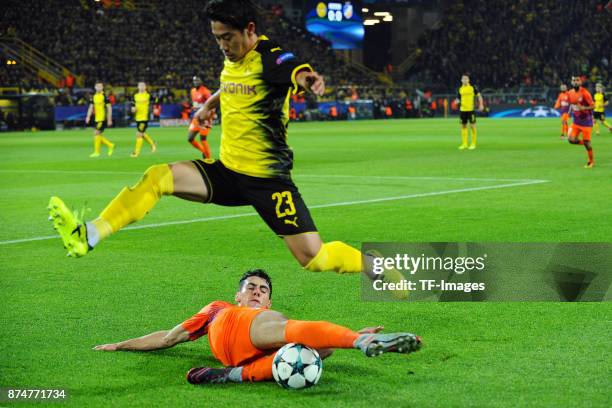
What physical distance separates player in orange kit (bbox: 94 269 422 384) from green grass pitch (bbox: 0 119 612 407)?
0.11m

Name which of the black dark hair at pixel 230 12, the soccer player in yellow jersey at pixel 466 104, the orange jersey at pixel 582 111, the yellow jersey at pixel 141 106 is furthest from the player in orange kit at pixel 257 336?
the soccer player in yellow jersey at pixel 466 104

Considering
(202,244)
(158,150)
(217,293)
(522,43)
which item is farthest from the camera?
(522,43)

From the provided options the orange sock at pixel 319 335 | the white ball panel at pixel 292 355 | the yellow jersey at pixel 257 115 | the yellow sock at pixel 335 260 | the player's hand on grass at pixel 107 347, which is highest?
the yellow jersey at pixel 257 115

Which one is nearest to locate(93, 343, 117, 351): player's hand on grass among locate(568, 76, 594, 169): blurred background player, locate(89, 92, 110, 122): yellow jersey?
locate(568, 76, 594, 169): blurred background player

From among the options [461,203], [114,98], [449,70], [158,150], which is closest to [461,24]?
[449,70]

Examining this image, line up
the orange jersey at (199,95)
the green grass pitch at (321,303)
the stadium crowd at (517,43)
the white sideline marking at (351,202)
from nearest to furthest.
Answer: the green grass pitch at (321,303), the white sideline marking at (351,202), the orange jersey at (199,95), the stadium crowd at (517,43)

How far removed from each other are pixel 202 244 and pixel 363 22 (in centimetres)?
6548

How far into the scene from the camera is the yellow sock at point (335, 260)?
6570 millimetres

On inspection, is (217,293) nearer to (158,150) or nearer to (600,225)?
(600,225)

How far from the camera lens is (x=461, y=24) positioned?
7519 cm

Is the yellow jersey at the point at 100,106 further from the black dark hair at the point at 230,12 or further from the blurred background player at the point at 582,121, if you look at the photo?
the black dark hair at the point at 230,12

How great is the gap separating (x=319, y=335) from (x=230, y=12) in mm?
2051

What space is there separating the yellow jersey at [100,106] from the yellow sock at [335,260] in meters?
23.6

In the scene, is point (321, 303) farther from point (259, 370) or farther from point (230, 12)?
point (230, 12)
